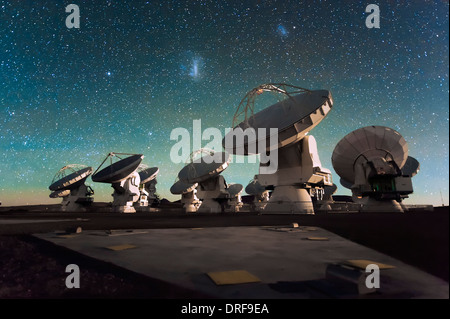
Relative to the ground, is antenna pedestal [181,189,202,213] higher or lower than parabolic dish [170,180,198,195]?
lower

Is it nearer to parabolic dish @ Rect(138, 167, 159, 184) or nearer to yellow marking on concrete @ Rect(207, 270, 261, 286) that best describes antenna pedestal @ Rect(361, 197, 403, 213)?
yellow marking on concrete @ Rect(207, 270, 261, 286)

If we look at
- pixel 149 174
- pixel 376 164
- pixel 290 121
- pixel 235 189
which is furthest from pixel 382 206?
pixel 149 174

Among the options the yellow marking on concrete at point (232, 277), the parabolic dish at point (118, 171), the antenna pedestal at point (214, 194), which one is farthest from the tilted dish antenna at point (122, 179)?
the yellow marking on concrete at point (232, 277)

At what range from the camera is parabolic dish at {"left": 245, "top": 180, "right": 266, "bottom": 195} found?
63.2 meters

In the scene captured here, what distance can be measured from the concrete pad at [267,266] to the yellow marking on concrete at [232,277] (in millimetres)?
90

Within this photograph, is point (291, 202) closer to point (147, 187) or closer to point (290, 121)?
point (290, 121)

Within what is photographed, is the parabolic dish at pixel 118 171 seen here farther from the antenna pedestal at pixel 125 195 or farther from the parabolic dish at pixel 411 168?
the parabolic dish at pixel 411 168

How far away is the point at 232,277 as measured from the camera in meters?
3.91

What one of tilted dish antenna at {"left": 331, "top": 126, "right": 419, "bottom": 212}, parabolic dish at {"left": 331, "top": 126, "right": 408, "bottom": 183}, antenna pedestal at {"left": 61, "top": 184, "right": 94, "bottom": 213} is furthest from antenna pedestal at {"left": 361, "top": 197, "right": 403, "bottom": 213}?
antenna pedestal at {"left": 61, "top": 184, "right": 94, "bottom": 213}

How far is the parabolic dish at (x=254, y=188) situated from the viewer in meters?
63.2

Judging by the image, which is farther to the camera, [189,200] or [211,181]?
[189,200]

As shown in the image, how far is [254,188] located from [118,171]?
116 ft

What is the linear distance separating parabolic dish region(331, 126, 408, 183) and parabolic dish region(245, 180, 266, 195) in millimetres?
31519
